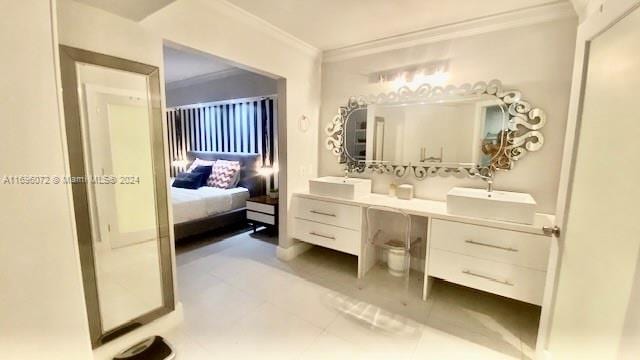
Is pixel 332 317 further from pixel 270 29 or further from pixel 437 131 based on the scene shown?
pixel 270 29

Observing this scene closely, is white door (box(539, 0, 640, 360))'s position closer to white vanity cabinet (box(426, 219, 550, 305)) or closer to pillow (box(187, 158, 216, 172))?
white vanity cabinet (box(426, 219, 550, 305))

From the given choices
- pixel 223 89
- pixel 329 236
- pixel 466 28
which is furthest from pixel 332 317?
pixel 223 89

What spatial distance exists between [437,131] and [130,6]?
97.3 inches

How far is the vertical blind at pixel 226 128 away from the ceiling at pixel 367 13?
1675 mm

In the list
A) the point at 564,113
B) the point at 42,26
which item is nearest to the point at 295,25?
the point at 42,26

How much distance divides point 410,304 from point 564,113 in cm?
192

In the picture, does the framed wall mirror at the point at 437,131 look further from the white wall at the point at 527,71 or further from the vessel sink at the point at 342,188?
the vessel sink at the point at 342,188


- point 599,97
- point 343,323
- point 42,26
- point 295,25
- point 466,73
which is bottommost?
point 343,323

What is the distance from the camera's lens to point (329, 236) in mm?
2699

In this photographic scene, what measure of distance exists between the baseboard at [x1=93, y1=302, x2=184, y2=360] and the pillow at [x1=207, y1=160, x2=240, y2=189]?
2476 mm

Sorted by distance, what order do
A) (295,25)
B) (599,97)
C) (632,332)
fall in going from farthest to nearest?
1. (295,25)
2. (599,97)
3. (632,332)

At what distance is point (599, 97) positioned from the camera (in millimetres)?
1179

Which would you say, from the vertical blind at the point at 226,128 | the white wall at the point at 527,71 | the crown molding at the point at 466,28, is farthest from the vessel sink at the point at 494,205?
the vertical blind at the point at 226,128

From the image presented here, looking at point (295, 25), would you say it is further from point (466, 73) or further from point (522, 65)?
point (522, 65)
